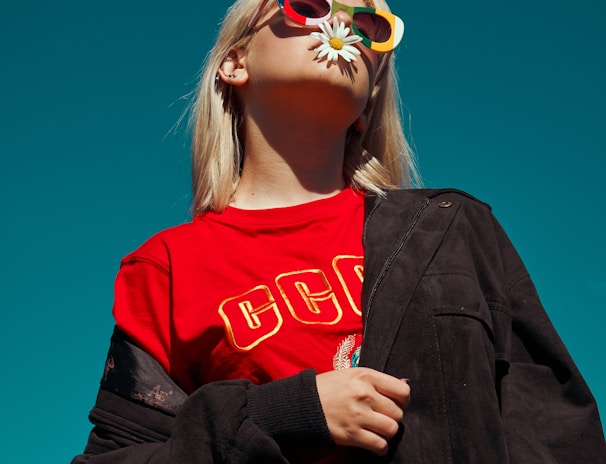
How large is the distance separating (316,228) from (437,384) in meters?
0.86

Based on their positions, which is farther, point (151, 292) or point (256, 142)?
point (256, 142)

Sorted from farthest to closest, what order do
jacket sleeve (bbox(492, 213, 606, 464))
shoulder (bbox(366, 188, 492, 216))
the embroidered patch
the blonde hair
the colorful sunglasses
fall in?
the blonde hair, the colorful sunglasses, shoulder (bbox(366, 188, 492, 216)), the embroidered patch, jacket sleeve (bbox(492, 213, 606, 464))

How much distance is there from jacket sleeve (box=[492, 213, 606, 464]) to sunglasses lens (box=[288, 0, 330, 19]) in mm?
1265

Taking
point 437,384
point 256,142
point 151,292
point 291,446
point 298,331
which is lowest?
point 291,446

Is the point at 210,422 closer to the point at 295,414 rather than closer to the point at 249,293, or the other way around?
the point at 295,414

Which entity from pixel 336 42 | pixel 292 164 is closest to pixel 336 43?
pixel 336 42

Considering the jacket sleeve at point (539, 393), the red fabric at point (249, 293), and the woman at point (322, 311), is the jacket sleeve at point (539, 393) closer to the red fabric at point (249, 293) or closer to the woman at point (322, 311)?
the woman at point (322, 311)

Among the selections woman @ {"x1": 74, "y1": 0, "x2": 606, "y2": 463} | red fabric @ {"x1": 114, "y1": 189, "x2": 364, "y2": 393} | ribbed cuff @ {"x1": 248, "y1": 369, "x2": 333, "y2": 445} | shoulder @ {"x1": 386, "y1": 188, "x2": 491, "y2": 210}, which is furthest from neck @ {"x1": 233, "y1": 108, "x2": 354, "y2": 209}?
ribbed cuff @ {"x1": 248, "y1": 369, "x2": 333, "y2": 445}

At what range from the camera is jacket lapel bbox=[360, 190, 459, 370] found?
2820 millimetres

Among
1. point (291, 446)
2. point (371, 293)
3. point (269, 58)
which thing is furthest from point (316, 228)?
point (291, 446)

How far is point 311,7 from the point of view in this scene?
3521mm

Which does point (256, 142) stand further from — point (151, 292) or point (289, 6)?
point (151, 292)

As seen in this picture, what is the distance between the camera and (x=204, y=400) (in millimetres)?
2646

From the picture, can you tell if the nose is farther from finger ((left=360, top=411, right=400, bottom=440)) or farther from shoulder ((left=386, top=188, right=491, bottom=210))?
finger ((left=360, top=411, right=400, bottom=440))
